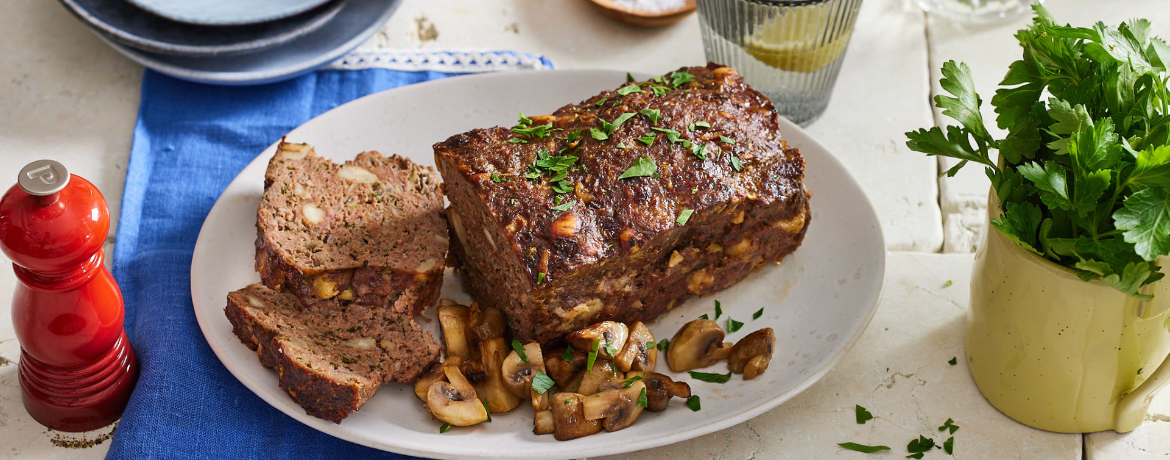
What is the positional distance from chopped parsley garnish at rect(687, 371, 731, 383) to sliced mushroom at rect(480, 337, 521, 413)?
0.57m

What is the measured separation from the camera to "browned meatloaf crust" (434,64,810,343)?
113 inches

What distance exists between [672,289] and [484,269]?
2.10 ft

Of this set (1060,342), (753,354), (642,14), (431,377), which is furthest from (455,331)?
(642,14)

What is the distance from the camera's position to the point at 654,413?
2885 millimetres

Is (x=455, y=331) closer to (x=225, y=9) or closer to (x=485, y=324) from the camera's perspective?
(x=485, y=324)

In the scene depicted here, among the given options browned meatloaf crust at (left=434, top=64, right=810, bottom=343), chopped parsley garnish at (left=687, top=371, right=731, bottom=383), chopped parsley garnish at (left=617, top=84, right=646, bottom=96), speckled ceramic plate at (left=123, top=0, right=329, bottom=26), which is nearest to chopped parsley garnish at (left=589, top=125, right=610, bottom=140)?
browned meatloaf crust at (left=434, top=64, right=810, bottom=343)

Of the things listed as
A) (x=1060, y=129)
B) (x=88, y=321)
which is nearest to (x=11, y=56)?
(x=88, y=321)

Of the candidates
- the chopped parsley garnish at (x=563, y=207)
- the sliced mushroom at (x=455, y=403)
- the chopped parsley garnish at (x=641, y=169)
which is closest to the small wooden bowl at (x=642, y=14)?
the chopped parsley garnish at (x=641, y=169)

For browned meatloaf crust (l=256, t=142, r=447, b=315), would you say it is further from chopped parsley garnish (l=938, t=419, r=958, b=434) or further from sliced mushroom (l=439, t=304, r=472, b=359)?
chopped parsley garnish (l=938, t=419, r=958, b=434)

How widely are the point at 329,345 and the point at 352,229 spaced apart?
1.55 feet

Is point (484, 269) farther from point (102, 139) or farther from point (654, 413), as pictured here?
point (102, 139)

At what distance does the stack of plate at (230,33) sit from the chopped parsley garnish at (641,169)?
1800 mm

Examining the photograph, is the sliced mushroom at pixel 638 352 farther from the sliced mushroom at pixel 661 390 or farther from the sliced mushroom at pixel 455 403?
the sliced mushroom at pixel 455 403

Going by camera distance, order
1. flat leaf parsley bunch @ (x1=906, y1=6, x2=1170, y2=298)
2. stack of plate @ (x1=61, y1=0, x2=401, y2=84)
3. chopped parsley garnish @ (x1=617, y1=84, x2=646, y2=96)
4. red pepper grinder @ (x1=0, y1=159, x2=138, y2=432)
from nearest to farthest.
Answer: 1. flat leaf parsley bunch @ (x1=906, y1=6, x2=1170, y2=298)
2. red pepper grinder @ (x1=0, y1=159, x2=138, y2=432)
3. chopped parsley garnish @ (x1=617, y1=84, x2=646, y2=96)
4. stack of plate @ (x1=61, y1=0, x2=401, y2=84)
